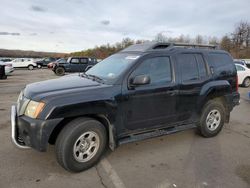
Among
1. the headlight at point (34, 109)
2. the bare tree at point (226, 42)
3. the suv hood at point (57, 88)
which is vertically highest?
the bare tree at point (226, 42)

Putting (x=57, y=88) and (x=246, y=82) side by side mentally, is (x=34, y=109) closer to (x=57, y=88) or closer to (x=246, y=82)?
(x=57, y=88)

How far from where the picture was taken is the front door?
384cm

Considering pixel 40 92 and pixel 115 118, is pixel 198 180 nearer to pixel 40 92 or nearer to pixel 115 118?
pixel 115 118

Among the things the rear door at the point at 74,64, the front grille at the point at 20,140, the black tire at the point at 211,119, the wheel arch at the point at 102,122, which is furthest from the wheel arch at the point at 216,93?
the rear door at the point at 74,64

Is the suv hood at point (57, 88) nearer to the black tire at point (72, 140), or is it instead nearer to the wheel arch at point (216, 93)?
the black tire at point (72, 140)

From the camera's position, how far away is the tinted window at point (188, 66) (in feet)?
14.7

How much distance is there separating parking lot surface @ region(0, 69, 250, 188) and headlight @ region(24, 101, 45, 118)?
90cm

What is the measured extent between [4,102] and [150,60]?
21.1ft

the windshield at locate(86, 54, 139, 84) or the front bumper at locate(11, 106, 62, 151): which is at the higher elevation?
the windshield at locate(86, 54, 139, 84)

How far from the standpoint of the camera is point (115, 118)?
3719 mm

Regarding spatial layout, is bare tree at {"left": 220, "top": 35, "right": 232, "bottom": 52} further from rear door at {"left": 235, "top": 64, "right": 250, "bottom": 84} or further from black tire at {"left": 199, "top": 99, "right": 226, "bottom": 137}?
black tire at {"left": 199, "top": 99, "right": 226, "bottom": 137}

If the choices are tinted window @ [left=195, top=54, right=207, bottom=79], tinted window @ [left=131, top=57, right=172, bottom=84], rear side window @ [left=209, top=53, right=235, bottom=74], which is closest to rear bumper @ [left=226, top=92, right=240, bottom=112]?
rear side window @ [left=209, top=53, right=235, bottom=74]

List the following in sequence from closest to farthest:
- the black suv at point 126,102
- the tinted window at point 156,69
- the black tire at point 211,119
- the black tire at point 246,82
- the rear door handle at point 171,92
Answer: the black suv at point 126,102 < the tinted window at point 156,69 < the rear door handle at point 171,92 < the black tire at point 211,119 < the black tire at point 246,82

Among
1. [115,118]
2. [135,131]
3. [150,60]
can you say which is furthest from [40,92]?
[150,60]
